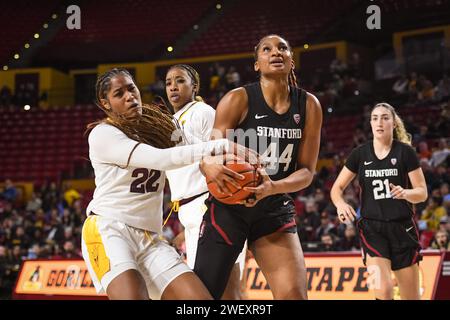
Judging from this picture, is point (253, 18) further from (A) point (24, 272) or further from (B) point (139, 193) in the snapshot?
(B) point (139, 193)

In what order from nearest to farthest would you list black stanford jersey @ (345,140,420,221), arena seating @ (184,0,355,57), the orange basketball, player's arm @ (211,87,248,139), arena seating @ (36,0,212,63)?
1. the orange basketball
2. player's arm @ (211,87,248,139)
3. black stanford jersey @ (345,140,420,221)
4. arena seating @ (184,0,355,57)
5. arena seating @ (36,0,212,63)

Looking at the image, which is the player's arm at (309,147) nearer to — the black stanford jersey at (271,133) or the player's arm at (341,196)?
the black stanford jersey at (271,133)

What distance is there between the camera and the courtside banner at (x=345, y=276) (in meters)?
7.12

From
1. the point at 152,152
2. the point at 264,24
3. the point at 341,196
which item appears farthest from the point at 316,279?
the point at 264,24

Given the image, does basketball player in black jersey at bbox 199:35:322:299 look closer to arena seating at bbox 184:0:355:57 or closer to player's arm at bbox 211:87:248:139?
player's arm at bbox 211:87:248:139

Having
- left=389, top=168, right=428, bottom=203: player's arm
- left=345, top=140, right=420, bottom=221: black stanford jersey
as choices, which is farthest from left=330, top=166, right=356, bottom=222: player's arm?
left=389, top=168, right=428, bottom=203: player's arm

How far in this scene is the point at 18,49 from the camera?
22.0 m

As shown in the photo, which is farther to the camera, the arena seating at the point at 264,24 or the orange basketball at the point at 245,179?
the arena seating at the point at 264,24

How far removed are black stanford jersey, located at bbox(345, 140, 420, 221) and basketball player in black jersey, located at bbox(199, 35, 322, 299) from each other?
5.39ft

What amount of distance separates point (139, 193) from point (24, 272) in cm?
725

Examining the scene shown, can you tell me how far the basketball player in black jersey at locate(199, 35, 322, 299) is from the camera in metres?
3.69

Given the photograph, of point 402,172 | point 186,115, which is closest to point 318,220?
point 402,172

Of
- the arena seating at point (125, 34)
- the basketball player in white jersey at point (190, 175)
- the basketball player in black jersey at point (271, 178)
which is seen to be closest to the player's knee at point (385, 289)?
the basketball player in white jersey at point (190, 175)

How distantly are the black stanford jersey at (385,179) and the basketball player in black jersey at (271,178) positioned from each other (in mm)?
1643
